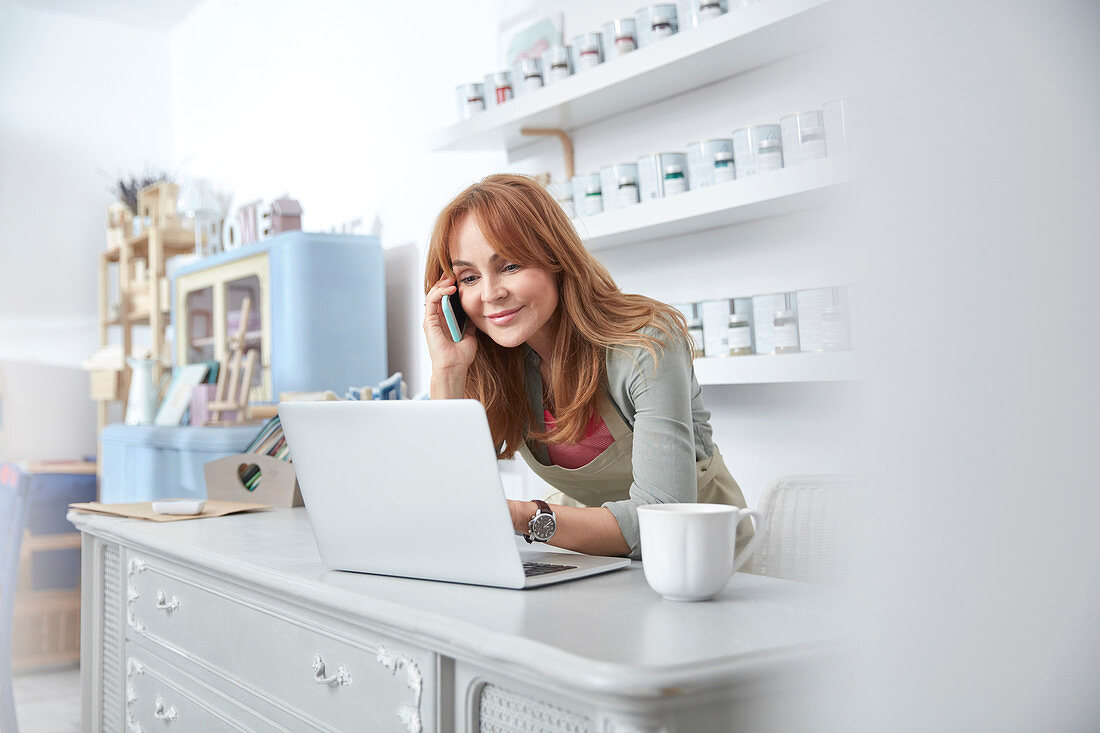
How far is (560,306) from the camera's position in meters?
1.29

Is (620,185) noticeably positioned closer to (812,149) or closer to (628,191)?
(628,191)

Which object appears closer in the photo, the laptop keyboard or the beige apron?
the laptop keyboard

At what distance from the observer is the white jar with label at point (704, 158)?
5.86 ft

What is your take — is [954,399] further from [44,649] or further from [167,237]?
[167,237]

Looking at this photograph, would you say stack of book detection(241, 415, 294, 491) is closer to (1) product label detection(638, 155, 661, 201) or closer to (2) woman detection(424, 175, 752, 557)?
(2) woman detection(424, 175, 752, 557)

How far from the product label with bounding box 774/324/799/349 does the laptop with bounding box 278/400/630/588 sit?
79 cm

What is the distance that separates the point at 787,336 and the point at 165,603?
1150 mm

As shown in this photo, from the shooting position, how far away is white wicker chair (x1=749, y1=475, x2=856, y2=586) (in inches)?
52.0

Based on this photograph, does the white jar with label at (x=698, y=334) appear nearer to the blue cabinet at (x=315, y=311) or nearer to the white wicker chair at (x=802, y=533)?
the white wicker chair at (x=802, y=533)

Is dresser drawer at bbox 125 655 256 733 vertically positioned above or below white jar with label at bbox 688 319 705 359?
below

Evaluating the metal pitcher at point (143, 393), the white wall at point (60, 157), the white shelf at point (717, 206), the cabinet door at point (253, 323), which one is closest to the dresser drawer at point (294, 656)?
the white shelf at point (717, 206)

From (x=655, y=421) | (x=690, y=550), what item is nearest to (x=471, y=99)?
(x=655, y=421)

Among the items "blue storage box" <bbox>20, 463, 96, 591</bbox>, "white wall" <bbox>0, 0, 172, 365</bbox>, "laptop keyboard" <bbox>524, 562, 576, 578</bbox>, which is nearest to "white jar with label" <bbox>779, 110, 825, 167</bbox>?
"laptop keyboard" <bbox>524, 562, 576, 578</bbox>

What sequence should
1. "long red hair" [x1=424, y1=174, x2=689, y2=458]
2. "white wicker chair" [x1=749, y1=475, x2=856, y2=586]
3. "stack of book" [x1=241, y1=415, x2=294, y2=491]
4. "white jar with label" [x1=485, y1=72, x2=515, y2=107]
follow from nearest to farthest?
"long red hair" [x1=424, y1=174, x2=689, y2=458]
"white wicker chair" [x1=749, y1=475, x2=856, y2=586]
"stack of book" [x1=241, y1=415, x2=294, y2=491]
"white jar with label" [x1=485, y1=72, x2=515, y2=107]
